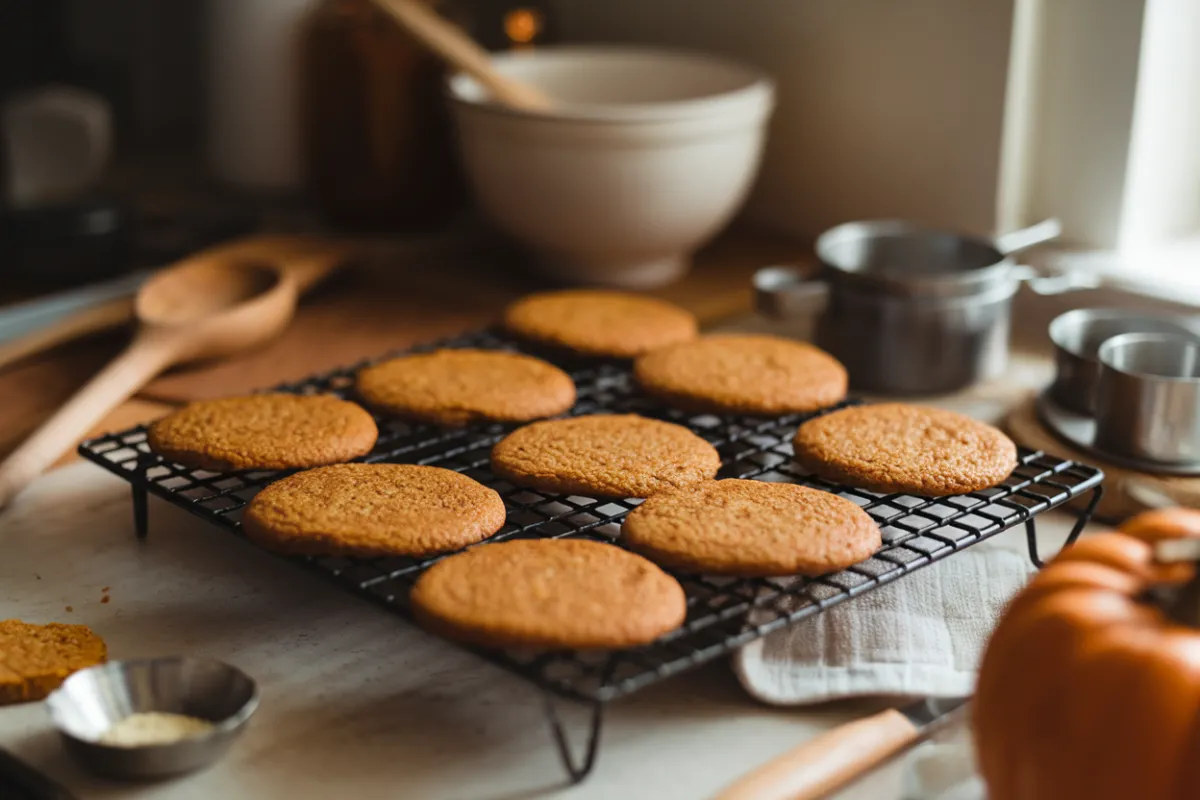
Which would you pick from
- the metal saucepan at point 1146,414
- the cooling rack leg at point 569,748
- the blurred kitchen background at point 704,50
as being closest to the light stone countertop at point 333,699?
the cooling rack leg at point 569,748

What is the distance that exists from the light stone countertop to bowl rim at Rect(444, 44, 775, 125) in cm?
64

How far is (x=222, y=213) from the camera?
6.07 ft

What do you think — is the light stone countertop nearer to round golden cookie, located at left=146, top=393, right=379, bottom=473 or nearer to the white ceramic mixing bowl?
round golden cookie, located at left=146, top=393, right=379, bottom=473

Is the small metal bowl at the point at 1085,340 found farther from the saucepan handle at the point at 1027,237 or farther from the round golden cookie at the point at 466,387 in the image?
the round golden cookie at the point at 466,387

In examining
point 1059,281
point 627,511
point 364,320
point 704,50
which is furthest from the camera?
point 704,50

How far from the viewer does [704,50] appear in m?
1.92

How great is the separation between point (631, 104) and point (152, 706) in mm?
1198

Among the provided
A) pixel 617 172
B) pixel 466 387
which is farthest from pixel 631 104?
pixel 466 387

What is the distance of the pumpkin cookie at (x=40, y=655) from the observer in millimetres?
913

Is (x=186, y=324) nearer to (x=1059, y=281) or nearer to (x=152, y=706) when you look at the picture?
(x=152, y=706)

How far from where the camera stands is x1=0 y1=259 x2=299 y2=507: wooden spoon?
1.22 metres

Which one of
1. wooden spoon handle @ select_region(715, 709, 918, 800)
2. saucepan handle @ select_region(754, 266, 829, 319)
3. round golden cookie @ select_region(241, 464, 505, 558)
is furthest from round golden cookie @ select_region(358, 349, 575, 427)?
wooden spoon handle @ select_region(715, 709, 918, 800)

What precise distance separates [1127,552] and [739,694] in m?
0.29

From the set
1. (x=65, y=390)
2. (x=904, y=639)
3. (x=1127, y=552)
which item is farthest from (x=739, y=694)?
(x=65, y=390)
